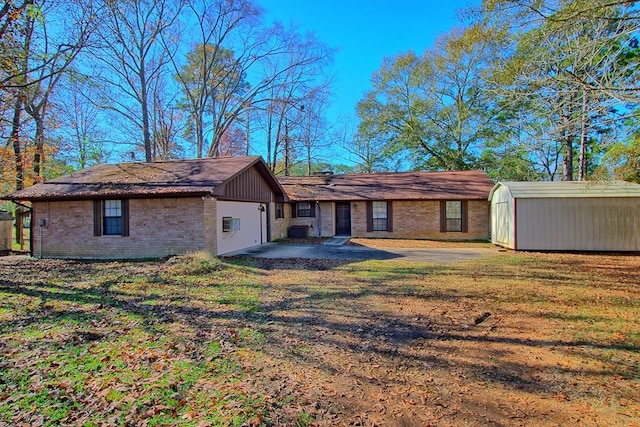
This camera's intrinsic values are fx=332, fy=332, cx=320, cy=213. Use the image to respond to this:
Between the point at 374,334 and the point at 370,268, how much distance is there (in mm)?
4905

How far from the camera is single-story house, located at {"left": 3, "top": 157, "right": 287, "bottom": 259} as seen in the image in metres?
11.2

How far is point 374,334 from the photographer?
4613 millimetres

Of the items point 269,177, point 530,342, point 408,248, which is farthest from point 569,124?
point 269,177

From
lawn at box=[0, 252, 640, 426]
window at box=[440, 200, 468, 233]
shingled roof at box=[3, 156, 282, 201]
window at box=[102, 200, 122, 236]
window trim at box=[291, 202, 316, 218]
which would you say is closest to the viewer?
lawn at box=[0, 252, 640, 426]

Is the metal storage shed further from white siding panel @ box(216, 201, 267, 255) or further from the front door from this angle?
white siding panel @ box(216, 201, 267, 255)

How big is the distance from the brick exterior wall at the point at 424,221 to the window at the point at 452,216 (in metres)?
0.21

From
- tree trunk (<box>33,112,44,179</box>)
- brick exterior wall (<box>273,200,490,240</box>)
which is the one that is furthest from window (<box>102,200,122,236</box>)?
tree trunk (<box>33,112,44,179</box>)

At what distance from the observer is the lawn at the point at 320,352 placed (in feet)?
9.33

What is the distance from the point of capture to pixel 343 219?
1859cm

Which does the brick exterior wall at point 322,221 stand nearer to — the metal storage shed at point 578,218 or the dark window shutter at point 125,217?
the dark window shutter at point 125,217

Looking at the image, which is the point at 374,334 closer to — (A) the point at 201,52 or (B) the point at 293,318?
(B) the point at 293,318

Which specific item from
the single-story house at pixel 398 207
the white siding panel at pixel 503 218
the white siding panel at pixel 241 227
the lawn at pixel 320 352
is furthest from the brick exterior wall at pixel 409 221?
Result: the lawn at pixel 320 352

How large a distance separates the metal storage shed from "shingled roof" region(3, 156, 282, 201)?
1071 centimetres

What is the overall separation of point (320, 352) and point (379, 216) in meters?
14.1
